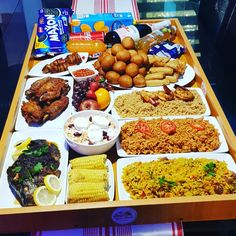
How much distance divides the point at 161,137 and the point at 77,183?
0.43 meters

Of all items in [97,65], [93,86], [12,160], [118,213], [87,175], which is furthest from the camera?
[97,65]

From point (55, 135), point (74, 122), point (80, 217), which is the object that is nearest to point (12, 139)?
point (55, 135)

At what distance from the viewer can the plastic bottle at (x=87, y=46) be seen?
2.13m

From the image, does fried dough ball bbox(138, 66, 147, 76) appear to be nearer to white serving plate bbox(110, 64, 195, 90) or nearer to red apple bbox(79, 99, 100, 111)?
white serving plate bbox(110, 64, 195, 90)

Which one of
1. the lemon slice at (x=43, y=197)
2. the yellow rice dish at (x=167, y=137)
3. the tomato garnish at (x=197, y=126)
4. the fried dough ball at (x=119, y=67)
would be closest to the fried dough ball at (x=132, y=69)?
the fried dough ball at (x=119, y=67)

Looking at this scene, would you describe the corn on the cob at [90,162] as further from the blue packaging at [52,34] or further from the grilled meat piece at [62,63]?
the blue packaging at [52,34]

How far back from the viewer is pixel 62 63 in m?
1.99

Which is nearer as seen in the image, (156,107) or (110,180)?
(110,180)

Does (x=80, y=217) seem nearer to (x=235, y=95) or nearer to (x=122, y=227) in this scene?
(x=122, y=227)

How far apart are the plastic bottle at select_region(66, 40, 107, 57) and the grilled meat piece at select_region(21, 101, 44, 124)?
665mm

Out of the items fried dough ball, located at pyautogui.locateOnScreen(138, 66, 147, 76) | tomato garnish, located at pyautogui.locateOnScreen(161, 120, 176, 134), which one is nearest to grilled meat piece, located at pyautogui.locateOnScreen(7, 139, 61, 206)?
tomato garnish, located at pyautogui.locateOnScreen(161, 120, 176, 134)

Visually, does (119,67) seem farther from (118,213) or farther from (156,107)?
(118,213)

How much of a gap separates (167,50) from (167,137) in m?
0.84

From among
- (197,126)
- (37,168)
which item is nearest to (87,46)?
(197,126)
